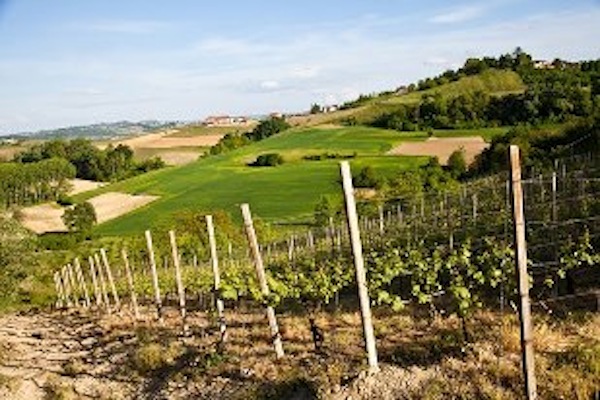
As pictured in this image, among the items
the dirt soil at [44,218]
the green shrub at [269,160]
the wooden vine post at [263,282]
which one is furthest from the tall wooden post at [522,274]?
the green shrub at [269,160]

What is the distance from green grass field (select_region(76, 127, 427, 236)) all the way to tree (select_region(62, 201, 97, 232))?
4.88 feet

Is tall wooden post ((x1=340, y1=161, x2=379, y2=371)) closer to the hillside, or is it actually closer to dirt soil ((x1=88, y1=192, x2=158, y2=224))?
dirt soil ((x1=88, y1=192, x2=158, y2=224))

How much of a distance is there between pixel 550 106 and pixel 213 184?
39.5 m

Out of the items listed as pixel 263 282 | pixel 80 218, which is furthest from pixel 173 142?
pixel 263 282

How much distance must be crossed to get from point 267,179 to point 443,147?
18.4m

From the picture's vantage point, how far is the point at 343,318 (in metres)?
11.5

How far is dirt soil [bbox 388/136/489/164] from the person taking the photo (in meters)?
66.2

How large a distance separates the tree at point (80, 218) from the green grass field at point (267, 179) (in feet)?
4.88

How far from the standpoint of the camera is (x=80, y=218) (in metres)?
68.8

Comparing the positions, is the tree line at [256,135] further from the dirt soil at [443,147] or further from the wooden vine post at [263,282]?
the wooden vine post at [263,282]

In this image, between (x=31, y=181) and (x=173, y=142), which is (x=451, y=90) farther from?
(x=31, y=181)

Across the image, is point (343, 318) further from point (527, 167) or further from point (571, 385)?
point (527, 167)

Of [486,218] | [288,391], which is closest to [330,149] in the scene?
[486,218]

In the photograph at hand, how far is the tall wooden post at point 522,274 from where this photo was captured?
6.15 m
